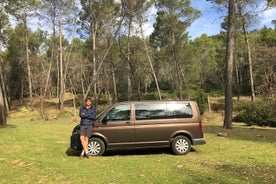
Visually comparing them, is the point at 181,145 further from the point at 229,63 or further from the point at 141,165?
the point at 229,63

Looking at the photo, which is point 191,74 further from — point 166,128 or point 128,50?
point 166,128

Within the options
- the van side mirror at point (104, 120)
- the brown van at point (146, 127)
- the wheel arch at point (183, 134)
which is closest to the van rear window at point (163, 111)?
the brown van at point (146, 127)

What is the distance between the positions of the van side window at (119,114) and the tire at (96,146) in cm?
74

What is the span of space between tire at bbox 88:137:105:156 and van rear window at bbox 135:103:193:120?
1.37 meters

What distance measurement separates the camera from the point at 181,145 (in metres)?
9.43

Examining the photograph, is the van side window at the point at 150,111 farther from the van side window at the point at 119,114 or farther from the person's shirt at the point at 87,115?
the person's shirt at the point at 87,115

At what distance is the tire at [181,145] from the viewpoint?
30.8 ft

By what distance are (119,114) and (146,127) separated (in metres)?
0.92

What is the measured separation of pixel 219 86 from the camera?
184ft

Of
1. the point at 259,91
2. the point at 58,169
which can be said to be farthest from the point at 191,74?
the point at 58,169

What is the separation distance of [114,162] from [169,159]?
62.6 inches

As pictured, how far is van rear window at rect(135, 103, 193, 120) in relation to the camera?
9414 millimetres

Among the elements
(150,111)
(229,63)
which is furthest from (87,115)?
(229,63)

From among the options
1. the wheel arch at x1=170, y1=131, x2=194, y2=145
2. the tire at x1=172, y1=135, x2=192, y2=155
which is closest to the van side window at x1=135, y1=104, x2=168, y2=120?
the wheel arch at x1=170, y1=131, x2=194, y2=145
